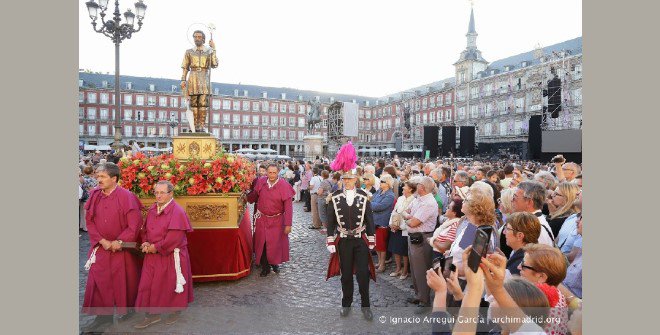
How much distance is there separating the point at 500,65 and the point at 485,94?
6.78m

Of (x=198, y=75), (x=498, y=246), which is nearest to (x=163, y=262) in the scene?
(x=498, y=246)

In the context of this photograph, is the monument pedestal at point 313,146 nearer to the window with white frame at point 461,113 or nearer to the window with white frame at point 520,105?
the window with white frame at point 520,105

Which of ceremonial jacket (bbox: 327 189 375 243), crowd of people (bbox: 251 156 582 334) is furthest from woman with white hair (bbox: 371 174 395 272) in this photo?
ceremonial jacket (bbox: 327 189 375 243)

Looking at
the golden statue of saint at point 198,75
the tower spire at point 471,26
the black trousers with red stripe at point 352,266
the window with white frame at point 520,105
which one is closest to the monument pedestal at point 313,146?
the golden statue of saint at point 198,75

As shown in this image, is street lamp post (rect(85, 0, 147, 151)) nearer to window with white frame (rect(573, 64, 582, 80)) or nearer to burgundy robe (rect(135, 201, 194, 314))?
burgundy robe (rect(135, 201, 194, 314))

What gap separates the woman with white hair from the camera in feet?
24.5

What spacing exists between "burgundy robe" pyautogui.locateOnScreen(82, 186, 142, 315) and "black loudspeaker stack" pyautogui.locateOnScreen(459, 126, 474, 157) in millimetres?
24292

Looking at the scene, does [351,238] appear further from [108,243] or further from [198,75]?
[198,75]

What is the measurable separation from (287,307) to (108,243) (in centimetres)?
232

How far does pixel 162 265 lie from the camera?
4.82 meters

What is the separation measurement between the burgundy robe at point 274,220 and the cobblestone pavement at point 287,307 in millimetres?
452

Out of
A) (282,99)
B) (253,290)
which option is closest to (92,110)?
(282,99)

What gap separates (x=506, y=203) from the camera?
4902 mm

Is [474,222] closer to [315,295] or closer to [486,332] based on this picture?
[486,332]
